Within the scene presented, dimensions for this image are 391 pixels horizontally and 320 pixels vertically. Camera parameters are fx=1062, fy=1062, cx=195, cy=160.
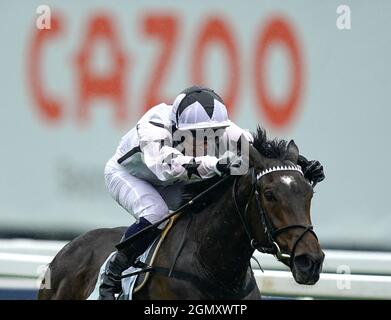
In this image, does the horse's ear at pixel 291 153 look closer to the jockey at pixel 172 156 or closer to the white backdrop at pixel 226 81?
the jockey at pixel 172 156

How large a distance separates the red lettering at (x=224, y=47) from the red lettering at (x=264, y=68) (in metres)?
0.13

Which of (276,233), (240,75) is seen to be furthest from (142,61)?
(276,233)

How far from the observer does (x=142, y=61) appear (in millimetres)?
6324

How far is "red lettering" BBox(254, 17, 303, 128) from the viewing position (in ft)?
20.4

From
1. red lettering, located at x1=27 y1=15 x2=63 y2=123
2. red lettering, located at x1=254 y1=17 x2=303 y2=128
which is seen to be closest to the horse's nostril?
red lettering, located at x1=254 y1=17 x2=303 y2=128

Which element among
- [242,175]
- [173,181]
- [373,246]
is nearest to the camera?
[242,175]

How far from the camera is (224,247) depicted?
4.05 metres

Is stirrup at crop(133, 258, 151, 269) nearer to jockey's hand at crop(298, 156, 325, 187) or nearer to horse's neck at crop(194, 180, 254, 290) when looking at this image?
horse's neck at crop(194, 180, 254, 290)

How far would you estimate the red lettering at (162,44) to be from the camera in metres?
6.31

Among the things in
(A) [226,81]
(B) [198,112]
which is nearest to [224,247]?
(B) [198,112]

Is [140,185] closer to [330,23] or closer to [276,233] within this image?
[276,233]

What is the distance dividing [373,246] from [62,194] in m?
1.91

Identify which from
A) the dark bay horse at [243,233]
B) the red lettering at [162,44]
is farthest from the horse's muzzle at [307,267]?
the red lettering at [162,44]

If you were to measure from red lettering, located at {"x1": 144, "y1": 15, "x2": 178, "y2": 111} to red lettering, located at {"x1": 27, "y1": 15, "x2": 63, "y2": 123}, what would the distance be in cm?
58
